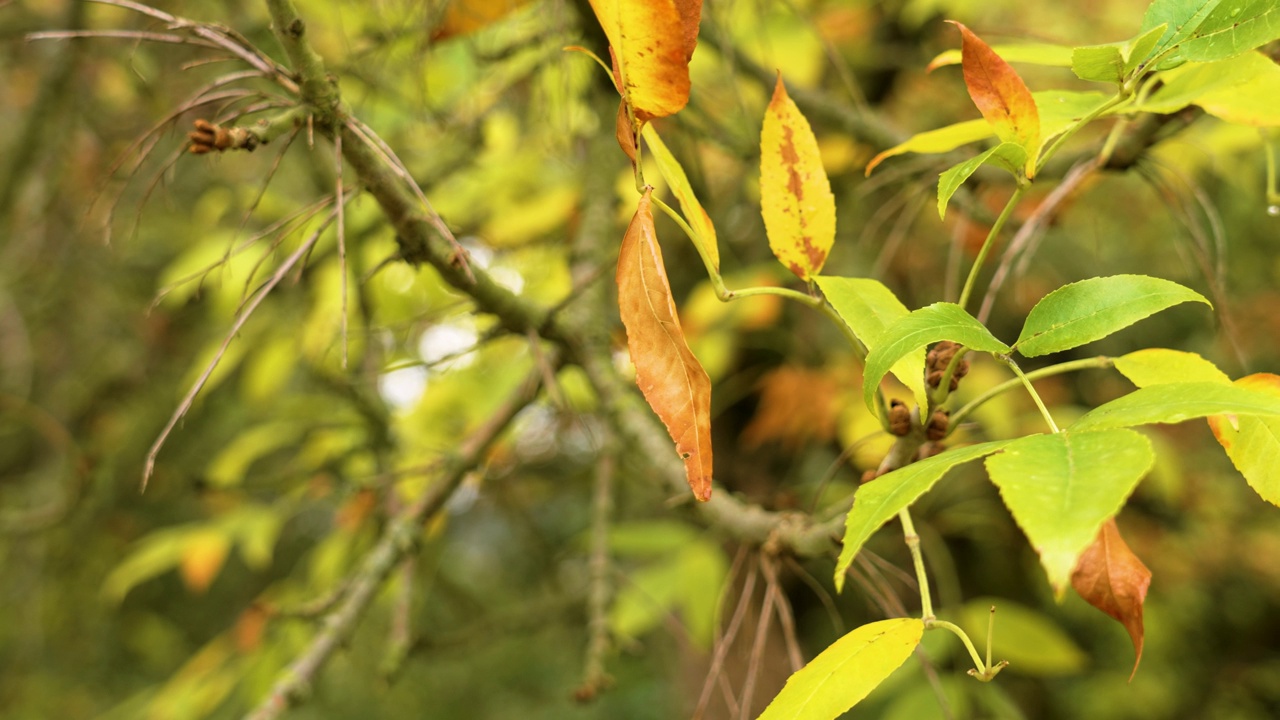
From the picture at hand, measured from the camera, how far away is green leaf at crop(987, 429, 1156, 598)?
0.82ft

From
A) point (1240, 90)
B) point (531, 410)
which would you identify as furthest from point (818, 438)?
point (1240, 90)

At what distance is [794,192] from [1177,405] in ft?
0.65

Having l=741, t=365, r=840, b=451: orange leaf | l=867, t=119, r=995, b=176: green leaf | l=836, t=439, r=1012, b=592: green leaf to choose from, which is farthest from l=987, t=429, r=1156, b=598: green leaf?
l=741, t=365, r=840, b=451: orange leaf

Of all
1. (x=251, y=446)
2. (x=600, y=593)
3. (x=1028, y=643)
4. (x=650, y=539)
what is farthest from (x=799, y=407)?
(x=251, y=446)

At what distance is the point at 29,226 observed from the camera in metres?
1.43

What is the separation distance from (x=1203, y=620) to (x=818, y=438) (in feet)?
6.49

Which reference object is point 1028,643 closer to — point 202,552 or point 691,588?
point 691,588

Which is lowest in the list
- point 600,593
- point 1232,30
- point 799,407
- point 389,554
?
point 799,407

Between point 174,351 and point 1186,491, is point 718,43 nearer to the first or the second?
point 174,351

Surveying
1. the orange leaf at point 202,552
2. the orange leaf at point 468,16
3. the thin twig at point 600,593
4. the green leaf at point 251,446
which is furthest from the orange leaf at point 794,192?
the orange leaf at point 202,552

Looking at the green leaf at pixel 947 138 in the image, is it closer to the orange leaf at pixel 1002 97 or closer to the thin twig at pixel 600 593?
the orange leaf at pixel 1002 97

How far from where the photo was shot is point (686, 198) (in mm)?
369

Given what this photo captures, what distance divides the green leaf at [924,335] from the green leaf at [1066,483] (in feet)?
0.17

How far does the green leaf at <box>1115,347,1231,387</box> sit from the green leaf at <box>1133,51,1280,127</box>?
0.15 m
